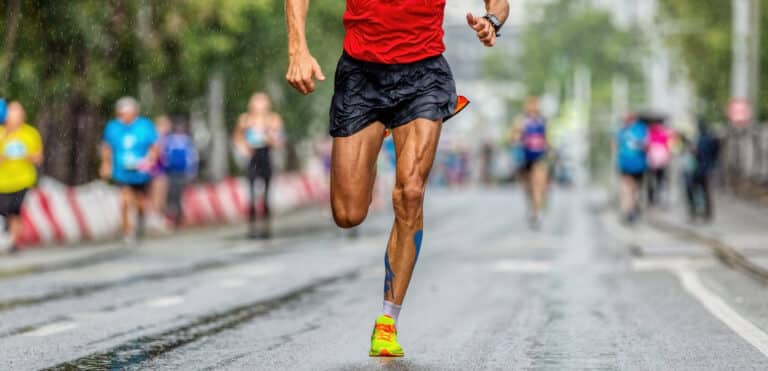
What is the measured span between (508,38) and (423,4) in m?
164

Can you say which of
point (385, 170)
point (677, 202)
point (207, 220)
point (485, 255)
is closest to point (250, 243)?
point (485, 255)

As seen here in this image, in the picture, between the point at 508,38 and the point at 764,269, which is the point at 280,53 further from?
the point at 508,38

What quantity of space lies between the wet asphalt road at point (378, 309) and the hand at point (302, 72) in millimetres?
1197

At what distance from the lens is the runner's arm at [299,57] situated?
23.3 feet

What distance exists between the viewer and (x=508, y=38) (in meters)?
170

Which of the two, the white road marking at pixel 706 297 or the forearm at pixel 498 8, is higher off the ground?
the forearm at pixel 498 8

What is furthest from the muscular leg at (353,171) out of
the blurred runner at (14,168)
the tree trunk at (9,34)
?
the tree trunk at (9,34)

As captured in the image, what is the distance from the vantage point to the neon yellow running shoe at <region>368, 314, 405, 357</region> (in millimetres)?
7367

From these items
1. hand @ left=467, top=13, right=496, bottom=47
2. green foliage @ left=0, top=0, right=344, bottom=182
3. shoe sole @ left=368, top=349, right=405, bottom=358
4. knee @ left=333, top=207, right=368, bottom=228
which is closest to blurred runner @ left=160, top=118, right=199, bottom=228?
green foliage @ left=0, top=0, right=344, bottom=182

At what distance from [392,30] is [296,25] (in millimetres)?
430

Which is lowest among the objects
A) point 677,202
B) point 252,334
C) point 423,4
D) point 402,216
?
point 677,202

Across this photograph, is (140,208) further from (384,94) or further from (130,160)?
(384,94)

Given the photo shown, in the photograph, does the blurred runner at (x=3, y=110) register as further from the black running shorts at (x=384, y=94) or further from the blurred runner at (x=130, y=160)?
the black running shorts at (x=384, y=94)

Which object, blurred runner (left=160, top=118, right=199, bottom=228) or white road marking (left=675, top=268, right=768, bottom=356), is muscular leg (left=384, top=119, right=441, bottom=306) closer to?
A: white road marking (left=675, top=268, right=768, bottom=356)
